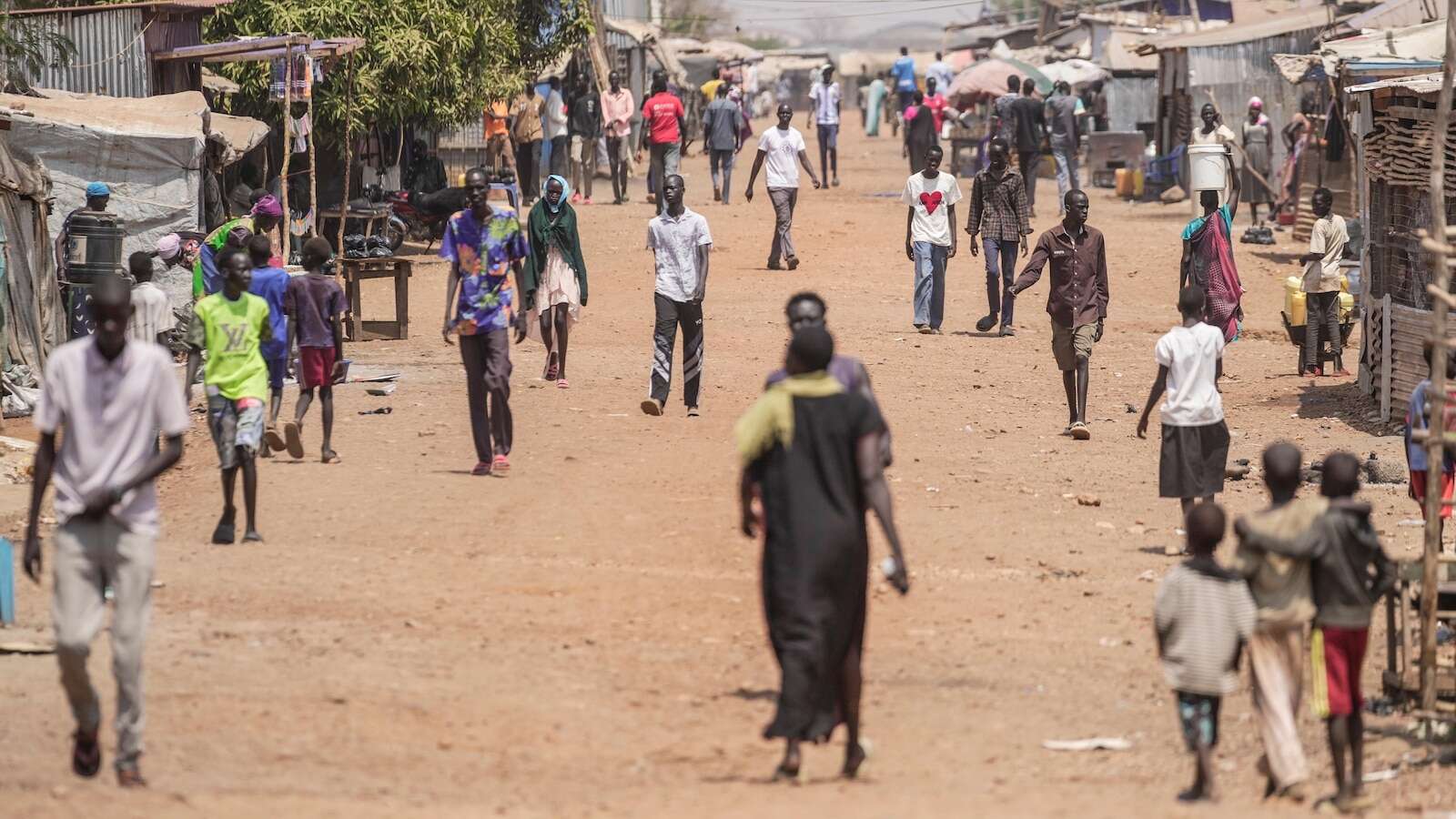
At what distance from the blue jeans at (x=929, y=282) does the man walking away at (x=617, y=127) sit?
9.94 meters

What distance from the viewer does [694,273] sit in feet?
40.8

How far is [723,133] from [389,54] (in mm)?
5665

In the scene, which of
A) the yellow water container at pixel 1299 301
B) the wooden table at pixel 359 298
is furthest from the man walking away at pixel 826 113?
the yellow water container at pixel 1299 301

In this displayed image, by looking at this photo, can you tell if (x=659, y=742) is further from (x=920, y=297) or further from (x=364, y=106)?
(x=364, y=106)

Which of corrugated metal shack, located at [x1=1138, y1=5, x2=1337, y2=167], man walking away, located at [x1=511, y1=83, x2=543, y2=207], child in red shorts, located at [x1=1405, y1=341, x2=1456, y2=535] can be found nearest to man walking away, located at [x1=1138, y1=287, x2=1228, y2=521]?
child in red shorts, located at [x1=1405, y1=341, x2=1456, y2=535]

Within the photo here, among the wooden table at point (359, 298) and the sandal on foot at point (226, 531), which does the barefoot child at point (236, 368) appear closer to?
the sandal on foot at point (226, 531)

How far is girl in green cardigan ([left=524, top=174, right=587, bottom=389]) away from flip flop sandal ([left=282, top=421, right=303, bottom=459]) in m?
2.62

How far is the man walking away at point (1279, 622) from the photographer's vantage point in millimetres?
6082

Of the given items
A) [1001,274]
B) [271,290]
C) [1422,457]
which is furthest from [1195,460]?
[1001,274]

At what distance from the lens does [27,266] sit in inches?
568

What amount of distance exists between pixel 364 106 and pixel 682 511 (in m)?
12.3

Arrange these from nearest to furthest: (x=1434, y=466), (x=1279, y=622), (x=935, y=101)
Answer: (x=1279, y=622) < (x=1434, y=466) < (x=935, y=101)

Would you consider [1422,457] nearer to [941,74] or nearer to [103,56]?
[103,56]

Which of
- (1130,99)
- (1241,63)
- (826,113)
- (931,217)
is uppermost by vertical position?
(1241,63)
